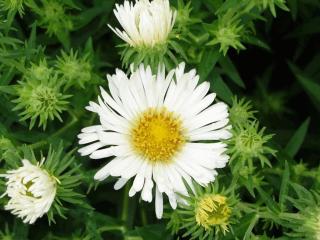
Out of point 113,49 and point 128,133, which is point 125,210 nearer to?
point 128,133

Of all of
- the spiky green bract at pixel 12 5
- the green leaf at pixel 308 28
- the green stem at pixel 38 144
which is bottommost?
the green stem at pixel 38 144

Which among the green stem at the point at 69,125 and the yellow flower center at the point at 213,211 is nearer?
the yellow flower center at the point at 213,211

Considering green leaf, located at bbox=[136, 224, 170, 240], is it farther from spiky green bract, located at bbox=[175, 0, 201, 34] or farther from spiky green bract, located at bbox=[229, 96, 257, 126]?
spiky green bract, located at bbox=[175, 0, 201, 34]

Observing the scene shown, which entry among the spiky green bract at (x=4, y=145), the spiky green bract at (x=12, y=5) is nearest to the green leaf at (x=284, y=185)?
the spiky green bract at (x=4, y=145)

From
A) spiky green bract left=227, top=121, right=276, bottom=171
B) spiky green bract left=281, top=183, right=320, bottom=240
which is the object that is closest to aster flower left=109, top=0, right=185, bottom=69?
spiky green bract left=227, top=121, right=276, bottom=171

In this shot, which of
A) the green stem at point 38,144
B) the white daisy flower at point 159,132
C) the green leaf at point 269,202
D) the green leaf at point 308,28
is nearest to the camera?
the white daisy flower at point 159,132

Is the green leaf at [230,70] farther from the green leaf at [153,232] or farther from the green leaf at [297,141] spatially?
the green leaf at [153,232]
